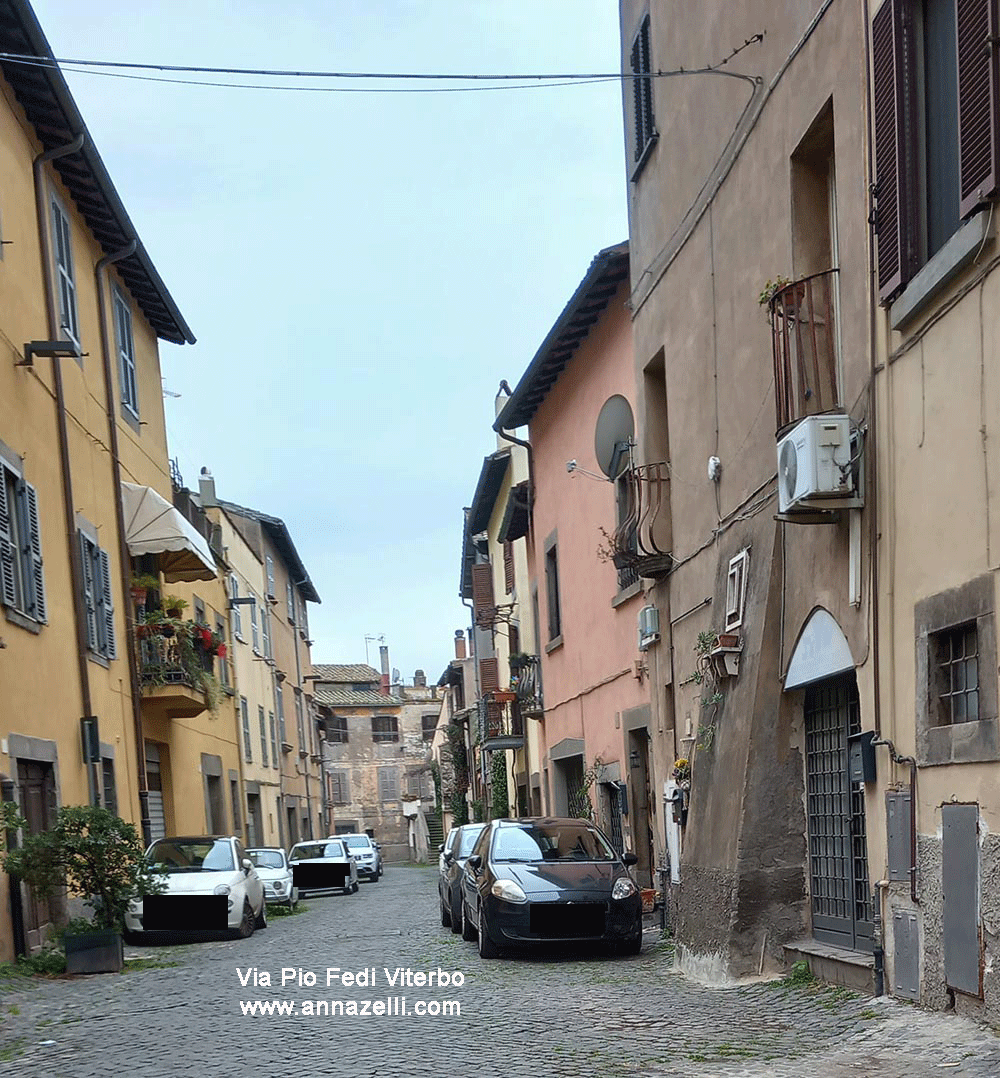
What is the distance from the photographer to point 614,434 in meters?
18.5

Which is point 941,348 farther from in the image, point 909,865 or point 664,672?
point 664,672

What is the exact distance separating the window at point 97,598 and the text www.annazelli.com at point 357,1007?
8359mm

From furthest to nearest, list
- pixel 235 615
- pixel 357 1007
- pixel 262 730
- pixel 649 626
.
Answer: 1. pixel 262 730
2. pixel 235 615
3. pixel 649 626
4. pixel 357 1007

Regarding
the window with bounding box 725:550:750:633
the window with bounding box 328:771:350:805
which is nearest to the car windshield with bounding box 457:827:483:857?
the window with bounding box 725:550:750:633

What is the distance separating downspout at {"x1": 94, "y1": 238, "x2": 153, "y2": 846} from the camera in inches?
806

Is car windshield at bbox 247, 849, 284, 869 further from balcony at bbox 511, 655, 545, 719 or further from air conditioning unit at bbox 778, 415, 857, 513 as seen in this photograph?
air conditioning unit at bbox 778, 415, 857, 513

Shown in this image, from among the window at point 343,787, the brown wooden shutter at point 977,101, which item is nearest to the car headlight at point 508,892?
the brown wooden shutter at point 977,101

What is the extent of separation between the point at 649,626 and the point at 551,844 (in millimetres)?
2455

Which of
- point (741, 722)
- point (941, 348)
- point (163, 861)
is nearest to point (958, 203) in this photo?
point (941, 348)

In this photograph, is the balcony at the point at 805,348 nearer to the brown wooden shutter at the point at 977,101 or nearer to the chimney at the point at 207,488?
the brown wooden shutter at the point at 977,101

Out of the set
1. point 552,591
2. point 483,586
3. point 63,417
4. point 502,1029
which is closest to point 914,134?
point 502,1029

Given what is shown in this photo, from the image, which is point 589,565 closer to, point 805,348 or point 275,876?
point 275,876

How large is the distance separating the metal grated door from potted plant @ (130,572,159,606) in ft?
42.9

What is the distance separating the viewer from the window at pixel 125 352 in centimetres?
2186
